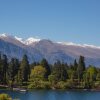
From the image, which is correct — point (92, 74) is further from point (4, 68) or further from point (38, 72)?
point (4, 68)

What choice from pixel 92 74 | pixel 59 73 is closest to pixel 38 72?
pixel 59 73

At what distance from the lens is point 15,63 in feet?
593

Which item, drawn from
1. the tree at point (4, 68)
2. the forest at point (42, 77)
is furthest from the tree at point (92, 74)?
the tree at point (4, 68)

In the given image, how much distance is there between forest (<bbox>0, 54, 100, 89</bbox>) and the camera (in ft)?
559

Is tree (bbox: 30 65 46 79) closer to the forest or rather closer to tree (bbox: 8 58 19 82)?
the forest

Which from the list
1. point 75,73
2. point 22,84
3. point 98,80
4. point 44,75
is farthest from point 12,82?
point 98,80

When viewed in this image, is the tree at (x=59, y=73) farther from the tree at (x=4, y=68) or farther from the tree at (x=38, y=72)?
the tree at (x=4, y=68)

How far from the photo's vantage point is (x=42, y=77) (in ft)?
579

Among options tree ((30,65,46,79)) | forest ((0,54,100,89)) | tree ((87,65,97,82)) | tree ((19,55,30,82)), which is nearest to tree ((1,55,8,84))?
forest ((0,54,100,89))

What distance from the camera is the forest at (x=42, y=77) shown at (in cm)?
17025

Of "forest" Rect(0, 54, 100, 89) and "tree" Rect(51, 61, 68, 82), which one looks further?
"tree" Rect(51, 61, 68, 82)

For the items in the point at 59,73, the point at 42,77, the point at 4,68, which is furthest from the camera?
the point at 59,73

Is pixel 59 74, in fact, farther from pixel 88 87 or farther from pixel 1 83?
pixel 1 83

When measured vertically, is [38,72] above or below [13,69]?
below
